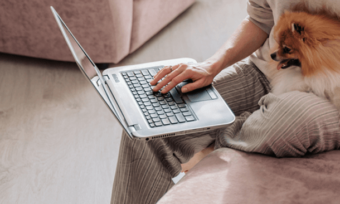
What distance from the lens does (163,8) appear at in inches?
87.3

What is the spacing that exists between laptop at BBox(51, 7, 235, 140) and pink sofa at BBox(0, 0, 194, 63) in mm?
848

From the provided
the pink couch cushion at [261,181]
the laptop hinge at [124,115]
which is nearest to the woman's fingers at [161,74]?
the laptop hinge at [124,115]

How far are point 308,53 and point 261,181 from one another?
0.42m

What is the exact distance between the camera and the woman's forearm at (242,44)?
1.07 m

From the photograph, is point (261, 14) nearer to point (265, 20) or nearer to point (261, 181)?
point (265, 20)

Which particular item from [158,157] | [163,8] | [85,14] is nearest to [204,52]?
[163,8]

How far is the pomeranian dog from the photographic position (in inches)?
33.2

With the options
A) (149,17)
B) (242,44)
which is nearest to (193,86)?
(242,44)

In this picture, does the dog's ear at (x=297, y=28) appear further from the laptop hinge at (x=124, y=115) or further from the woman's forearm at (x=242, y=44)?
→ the laptop hinge at (x=124, y=115)

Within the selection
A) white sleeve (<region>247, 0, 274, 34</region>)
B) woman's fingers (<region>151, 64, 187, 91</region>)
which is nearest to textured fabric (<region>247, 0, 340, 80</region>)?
white sleeve (<region>247, 0, 274, 34</region>)

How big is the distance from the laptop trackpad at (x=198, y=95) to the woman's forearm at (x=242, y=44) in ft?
0.47

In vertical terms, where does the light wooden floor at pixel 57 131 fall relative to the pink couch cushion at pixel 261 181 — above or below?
below

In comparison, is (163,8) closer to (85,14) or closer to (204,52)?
(204,52)

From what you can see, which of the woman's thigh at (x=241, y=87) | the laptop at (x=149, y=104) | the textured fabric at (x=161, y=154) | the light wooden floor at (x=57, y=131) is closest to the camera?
the laptop at (x=149, y=104)
